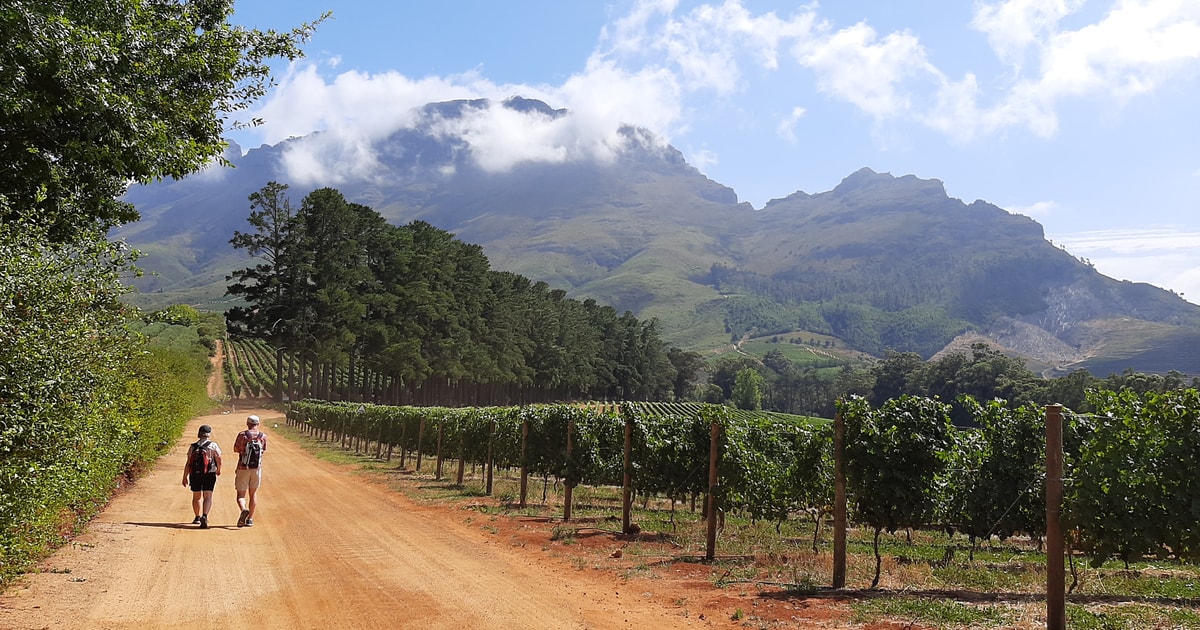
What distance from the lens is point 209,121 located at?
37.0 ft

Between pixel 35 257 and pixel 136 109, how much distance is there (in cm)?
294

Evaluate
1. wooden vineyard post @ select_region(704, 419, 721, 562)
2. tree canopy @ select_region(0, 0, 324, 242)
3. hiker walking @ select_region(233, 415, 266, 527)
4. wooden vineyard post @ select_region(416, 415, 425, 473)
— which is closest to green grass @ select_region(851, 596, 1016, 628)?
wooden vineyard post @ select_region(704, 419, 721, 562)

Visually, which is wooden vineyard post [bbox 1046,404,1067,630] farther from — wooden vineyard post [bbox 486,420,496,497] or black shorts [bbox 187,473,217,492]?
wooden vineyard post [bbox 486,420,496,497]

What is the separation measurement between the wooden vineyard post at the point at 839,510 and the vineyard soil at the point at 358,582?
104 cm

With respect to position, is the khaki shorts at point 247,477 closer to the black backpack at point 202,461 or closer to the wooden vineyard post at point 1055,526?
the black backpack at point 202,461

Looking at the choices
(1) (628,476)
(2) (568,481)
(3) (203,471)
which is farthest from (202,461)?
(1) (628,476)

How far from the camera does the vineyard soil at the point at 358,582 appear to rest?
8383 millimetres

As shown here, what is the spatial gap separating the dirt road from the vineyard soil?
0.09 ft

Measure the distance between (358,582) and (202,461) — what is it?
20.5ft

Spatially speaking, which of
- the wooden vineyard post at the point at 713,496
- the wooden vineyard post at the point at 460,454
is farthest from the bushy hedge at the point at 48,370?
the wooden vineyard post at the point at 460,454

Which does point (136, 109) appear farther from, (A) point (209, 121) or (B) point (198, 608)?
(B) point (198, 608)

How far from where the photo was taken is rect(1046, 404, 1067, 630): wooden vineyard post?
7672 mm

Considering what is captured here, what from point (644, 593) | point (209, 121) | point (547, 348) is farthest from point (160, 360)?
point (547, 348)

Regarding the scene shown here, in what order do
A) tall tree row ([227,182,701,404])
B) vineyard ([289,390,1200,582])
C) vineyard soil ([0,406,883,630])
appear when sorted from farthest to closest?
tall tree row ([227,182,701,404]) < vineyard soil ([0,406,883,630]) < vineyard ([289,390,1200,582])
